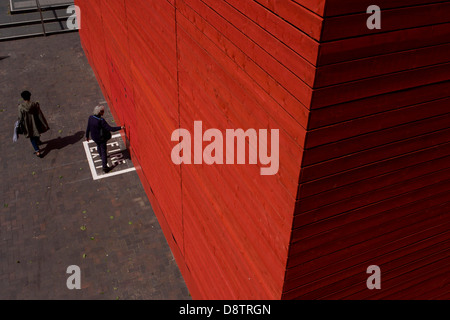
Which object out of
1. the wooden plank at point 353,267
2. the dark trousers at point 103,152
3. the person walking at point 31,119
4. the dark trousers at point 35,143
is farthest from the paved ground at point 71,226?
the wooden plank at point 353,267

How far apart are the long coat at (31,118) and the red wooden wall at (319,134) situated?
20.7ft

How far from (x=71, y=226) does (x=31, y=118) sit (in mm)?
3626

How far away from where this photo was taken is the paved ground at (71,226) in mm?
8344

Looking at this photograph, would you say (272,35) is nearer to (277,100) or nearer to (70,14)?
(277,100)

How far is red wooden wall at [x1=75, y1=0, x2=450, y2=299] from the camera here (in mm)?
2785

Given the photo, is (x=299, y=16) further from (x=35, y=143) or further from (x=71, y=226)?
(x=35, y=143)

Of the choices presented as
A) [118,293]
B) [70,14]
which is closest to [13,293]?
[118,293]

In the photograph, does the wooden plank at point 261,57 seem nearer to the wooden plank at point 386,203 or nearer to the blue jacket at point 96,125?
the wooden plank at point 386,203

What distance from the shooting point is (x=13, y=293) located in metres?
8.14

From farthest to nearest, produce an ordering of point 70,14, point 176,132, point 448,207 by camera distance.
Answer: point 70,14 → point 176,132 → point 448,207

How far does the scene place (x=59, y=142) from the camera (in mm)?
12453

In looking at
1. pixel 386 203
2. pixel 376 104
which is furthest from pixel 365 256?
pixel 376 104

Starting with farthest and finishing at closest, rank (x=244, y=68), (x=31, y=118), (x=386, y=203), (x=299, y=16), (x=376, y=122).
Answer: (x=31, y=118) < (x=386, y=203) < (x=244, y=68) < (x=376, y=122) < (x=299, y=16)
